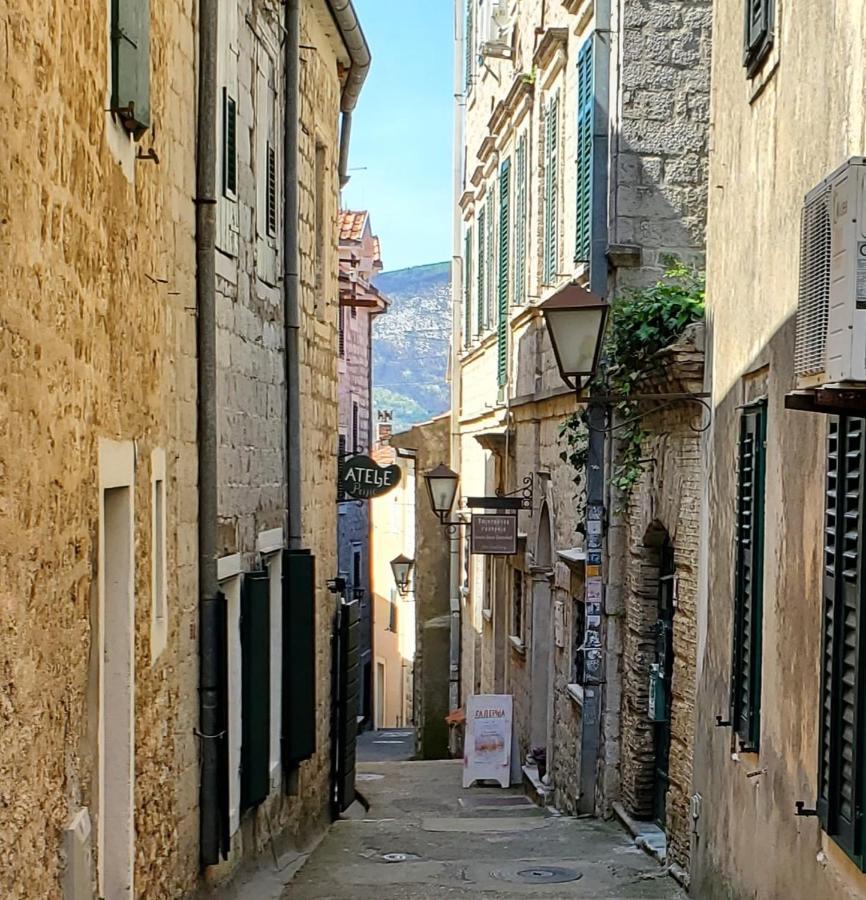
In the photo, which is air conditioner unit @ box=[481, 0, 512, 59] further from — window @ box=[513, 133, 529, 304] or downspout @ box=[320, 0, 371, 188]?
downspout @ box=[320, 0, 371, 188]

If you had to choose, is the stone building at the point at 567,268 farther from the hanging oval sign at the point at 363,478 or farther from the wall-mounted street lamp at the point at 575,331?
the hanging oval sign at the point at 363,478

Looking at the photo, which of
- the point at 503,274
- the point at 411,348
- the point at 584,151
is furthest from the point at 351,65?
the point at 411,348

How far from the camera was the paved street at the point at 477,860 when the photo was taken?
9273 mm

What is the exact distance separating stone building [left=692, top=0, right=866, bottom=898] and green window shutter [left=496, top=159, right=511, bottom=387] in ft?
30.9

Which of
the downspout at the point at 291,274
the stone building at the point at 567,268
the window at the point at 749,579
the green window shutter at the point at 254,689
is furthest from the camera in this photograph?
the stone building at the point at 567,268

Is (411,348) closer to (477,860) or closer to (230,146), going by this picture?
(477,860)

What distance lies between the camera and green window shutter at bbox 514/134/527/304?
677 inches

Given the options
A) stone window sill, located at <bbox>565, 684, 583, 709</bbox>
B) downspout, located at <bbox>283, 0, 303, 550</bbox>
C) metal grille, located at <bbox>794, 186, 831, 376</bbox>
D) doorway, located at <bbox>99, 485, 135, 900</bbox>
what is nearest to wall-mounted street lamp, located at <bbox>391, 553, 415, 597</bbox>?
stone window sill, located at <bbox>565, 684, 583, 709</bbox>

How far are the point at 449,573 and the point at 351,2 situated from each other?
14.6 meters

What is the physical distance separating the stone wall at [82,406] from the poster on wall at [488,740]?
8557mm

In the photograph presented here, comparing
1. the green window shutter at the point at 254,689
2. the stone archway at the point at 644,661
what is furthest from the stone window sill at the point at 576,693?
→ the green window shutter at the point at 254,689

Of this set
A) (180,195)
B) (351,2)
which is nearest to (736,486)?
(180,195)

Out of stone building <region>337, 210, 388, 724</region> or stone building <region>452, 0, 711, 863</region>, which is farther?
stone building <region>337, 210, 388, 724</region>

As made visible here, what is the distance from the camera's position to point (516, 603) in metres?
18.2
